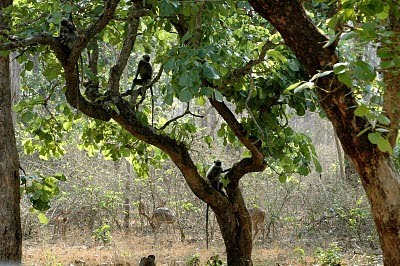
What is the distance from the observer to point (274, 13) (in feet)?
11.7

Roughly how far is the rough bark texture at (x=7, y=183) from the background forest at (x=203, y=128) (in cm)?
1

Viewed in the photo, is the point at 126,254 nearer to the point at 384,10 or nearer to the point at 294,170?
the point at 294,170

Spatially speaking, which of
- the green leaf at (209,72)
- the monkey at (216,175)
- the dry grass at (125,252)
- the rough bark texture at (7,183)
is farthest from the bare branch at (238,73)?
the dry grass at (125,252)

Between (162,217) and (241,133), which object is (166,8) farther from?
(162,217)

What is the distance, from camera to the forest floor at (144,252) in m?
9.94

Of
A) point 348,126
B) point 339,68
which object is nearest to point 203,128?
point 348,126

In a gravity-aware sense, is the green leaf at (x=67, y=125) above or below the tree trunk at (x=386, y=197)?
above

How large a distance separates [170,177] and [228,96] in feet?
25.0

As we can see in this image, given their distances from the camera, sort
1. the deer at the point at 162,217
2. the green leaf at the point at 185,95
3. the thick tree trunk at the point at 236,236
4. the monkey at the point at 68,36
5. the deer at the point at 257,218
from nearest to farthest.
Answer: the green leaf at the point at 185,95
the monkey at the point at 68,36
the thick tree trunk at the point at 236,236
the deer at the point at 257,218
the deer at the point at 162,217

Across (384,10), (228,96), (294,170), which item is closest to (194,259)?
(294,170)

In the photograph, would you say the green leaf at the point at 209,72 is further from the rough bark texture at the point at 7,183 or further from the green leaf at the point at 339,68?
the rough bark texture at the point at 7,183

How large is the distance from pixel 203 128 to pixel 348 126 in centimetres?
521

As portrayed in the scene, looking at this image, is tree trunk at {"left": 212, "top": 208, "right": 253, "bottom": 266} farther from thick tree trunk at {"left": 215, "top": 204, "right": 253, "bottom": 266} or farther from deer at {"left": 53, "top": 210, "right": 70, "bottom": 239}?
deer at {"left": 53, "top": 210, "right": 70, "bottom": 239}

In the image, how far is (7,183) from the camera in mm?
5117
